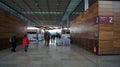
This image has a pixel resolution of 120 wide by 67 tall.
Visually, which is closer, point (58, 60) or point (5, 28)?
point (58, 60)

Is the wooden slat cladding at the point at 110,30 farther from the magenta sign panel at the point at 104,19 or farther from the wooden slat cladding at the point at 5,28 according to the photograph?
the wooden slat cladding at the point at 5,28

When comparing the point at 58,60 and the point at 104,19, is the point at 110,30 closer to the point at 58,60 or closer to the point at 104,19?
the point at 104,19

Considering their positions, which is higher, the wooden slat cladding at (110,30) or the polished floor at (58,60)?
the wooden slat cladding at (110,30)

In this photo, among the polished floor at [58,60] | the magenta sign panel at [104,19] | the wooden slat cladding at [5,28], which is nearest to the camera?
the polished floor at [58,60]

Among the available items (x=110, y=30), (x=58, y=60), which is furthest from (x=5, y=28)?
(x=110, y=30)

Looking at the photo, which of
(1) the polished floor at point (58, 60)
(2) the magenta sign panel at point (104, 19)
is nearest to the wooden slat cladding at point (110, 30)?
(2) the magenta sign panel at point (104, 19)

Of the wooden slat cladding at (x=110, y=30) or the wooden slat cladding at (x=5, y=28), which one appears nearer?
the wooden slat cladding at (x=110, y=30)

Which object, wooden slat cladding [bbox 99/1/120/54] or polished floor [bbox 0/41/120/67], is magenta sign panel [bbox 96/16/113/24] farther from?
polished floor [bbox 0/41/120/67]

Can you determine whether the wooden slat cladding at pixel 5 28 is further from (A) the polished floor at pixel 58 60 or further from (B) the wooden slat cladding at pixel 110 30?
(B) the wooden slat cladding at pixel 110 30

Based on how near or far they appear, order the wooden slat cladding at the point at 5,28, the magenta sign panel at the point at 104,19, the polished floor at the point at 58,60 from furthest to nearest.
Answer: the wooden slat cladding at the point at 5,28 < the magenta sign panel at the point at 104,19 < the polished floor at the point at 58,60

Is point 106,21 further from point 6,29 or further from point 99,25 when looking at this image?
point 6,29

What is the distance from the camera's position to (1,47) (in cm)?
1952

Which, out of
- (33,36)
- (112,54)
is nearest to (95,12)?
(112,54)

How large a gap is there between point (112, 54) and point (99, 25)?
2343 mm
